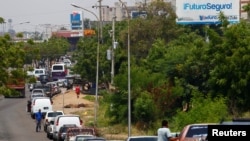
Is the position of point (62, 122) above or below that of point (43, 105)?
above

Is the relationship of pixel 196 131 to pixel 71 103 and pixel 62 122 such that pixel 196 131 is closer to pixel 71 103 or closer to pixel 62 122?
pixel 62 122

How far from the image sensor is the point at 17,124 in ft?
211

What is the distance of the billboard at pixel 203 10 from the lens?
76.6 m

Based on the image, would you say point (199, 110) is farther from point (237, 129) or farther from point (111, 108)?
point (237, 129)

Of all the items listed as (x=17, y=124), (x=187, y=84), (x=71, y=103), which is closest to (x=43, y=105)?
(x=17, y=124)

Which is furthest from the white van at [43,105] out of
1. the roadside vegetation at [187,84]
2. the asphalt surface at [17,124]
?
the roadside vegetation at [187,84]

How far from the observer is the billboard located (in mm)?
76562

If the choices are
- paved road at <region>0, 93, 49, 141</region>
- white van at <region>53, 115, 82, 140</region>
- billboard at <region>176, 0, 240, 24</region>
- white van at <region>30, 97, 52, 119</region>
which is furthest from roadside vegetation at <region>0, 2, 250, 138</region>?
billboard at <region>176, 0, 240, 24</region>

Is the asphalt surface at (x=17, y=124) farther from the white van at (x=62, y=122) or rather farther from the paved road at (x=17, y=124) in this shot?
the white van at (x=62, y=122)

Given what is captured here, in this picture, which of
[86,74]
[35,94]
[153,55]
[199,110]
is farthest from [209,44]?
[86,74]

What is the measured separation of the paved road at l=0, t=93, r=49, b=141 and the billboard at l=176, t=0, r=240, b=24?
56.0 feet

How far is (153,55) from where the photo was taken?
207 ft

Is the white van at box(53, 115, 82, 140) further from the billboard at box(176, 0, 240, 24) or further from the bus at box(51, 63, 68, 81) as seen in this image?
the bus at box(51, 63, 68, 81)

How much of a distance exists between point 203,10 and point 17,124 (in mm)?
22355
